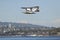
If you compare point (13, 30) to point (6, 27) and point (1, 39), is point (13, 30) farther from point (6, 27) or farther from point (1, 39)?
point (1, 39)

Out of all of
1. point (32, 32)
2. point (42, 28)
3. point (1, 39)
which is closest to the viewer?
point (42, 28)

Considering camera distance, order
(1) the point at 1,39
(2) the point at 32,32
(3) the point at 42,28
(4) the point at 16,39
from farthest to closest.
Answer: (4) the point at 16,39, (1) the point at 1,39, (2) the point at 32,32, (3) the point at 42,28

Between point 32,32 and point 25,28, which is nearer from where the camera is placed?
point 25,28

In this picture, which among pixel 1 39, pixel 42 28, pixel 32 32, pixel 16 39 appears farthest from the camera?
pixel 16 39

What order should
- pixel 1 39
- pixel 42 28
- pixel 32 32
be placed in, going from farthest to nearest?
pixel 1 39 → pixel 32 32 → pixel 42 28

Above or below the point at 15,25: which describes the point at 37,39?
below

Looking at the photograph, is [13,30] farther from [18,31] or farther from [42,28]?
[42,28]

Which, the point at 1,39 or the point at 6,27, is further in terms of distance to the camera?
the point at 1,39

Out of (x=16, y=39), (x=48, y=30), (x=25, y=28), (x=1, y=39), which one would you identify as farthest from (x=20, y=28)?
(x=16, y=39)

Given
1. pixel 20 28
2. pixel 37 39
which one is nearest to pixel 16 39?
pixel 37 39
